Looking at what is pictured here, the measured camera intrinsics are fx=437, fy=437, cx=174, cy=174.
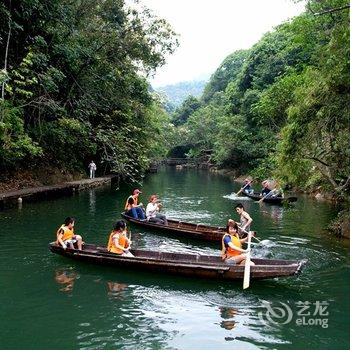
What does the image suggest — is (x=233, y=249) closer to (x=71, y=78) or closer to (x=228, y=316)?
(x=228, y=316)

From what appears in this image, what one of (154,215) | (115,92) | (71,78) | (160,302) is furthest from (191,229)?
(115,92)

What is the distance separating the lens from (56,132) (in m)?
24.5

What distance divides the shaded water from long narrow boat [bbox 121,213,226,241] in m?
0.33

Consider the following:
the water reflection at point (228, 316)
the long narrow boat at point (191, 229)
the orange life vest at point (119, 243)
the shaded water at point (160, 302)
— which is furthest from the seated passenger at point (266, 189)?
the water reflection at point (228, 316)

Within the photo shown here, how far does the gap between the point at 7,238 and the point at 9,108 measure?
7632mm

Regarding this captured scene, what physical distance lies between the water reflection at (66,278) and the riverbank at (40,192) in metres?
10.1

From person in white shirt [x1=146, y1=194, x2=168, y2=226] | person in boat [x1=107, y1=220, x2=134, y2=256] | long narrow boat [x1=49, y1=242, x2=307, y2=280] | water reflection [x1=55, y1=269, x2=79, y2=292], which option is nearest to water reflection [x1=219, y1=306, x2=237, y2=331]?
long narrow boat [x1=49, y1=242, x2=307, y2=280]

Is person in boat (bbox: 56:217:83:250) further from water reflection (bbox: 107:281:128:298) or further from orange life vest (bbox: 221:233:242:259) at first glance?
orange life vest (bbox: 221:233:242:259)

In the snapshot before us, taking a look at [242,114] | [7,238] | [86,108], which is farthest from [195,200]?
[242,114]

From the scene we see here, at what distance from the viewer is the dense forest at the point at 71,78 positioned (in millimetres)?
21047

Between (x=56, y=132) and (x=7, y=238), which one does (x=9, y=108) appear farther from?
(x=7, y=238)

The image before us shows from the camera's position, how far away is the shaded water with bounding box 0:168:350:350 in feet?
25.3

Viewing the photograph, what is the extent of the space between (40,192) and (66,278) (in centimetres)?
1420

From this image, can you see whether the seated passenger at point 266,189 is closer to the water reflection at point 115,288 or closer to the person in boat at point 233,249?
the person in boat at point 233,249
